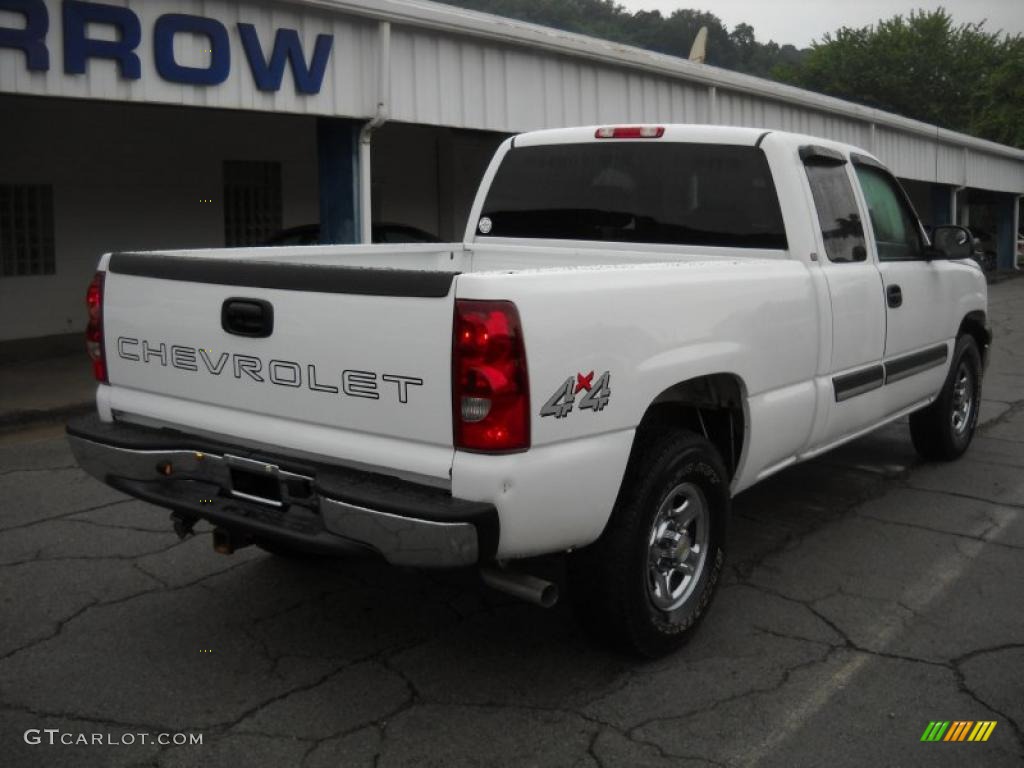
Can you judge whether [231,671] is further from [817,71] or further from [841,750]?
[817,71]

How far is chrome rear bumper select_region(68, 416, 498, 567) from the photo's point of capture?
3115 mm

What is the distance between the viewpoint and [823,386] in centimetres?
480

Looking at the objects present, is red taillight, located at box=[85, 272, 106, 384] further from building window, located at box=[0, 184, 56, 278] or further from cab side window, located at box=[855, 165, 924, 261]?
building window, located at box=[0, 184, 56, 278]

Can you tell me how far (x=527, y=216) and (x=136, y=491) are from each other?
2484mm

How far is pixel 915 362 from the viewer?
588 centimetres

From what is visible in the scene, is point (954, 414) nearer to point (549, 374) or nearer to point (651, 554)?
point (651, 554)

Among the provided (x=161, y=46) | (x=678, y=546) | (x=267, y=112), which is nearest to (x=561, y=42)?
(x=267, y=112)

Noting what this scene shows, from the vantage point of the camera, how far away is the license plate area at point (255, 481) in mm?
3484

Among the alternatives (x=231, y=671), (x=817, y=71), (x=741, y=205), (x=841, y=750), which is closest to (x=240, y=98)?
(x=741, y=205)

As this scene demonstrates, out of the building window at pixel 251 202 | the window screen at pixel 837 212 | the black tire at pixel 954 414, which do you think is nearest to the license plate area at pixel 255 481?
the window screen at pixel 837 212

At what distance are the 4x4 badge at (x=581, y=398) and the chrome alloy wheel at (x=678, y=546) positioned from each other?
58cm

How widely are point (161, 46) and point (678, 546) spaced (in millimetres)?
7057

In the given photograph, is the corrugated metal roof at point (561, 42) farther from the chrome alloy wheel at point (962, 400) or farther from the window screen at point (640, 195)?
the chrome alloy wheel at point (962, 400)

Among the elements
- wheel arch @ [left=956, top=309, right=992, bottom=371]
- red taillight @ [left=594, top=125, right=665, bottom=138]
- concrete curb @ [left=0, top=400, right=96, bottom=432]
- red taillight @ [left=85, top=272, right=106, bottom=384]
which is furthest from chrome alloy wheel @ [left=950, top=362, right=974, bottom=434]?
concrete curb @ [left=0, top=400, right=96, bottom=432]
